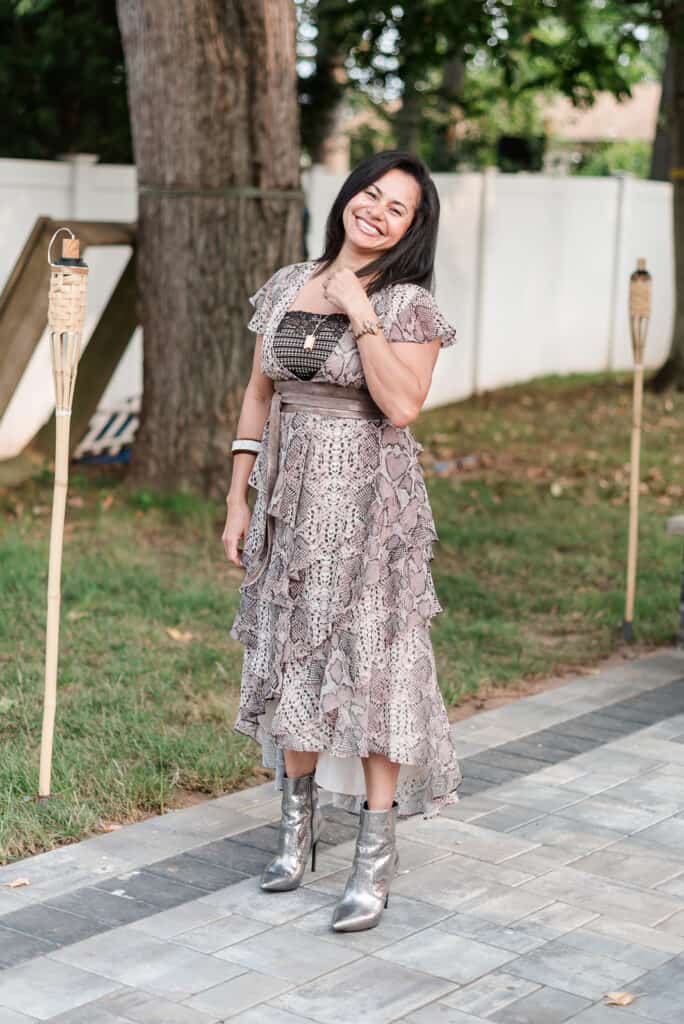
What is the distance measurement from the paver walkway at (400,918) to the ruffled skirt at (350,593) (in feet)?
1.50

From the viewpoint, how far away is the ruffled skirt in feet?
13.2

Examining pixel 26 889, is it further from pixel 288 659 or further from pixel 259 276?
pixel 259 276

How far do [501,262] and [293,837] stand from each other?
11.8 m

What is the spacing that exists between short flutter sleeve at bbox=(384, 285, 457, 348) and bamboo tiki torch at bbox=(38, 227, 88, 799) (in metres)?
1.05

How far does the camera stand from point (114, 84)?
13289 mm

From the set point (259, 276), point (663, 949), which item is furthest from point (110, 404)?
point (663, 949)

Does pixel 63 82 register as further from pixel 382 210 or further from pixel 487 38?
pixel 382 210

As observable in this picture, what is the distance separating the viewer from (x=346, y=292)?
3.89m

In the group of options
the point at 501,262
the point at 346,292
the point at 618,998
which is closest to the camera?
the point at 618,998

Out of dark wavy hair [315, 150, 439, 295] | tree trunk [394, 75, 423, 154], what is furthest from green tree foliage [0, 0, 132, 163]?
dark wavy hair [315, 150, 439, 295]

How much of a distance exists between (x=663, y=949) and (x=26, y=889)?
1.66 meters

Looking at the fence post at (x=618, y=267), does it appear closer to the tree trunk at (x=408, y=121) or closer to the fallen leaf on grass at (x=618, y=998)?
the tree trunk at (x=408, y=121)

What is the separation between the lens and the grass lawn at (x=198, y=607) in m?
5.12

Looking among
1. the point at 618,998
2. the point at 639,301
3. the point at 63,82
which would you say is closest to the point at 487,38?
the point at 63,82
